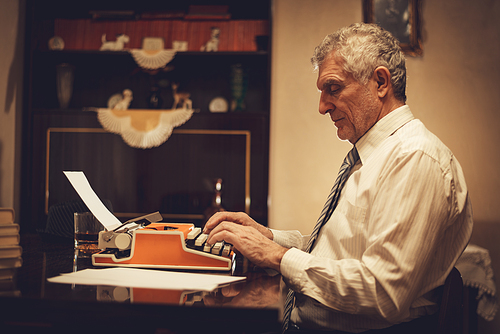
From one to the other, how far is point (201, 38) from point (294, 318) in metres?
2.35

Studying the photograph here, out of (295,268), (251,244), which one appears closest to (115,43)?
(251,244)

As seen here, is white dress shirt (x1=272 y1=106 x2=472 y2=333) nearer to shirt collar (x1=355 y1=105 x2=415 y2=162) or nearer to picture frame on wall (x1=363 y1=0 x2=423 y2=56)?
shirt collar (x1=355 y1=105 x2=415 y2=162)

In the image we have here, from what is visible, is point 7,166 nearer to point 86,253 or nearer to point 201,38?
point 201,38

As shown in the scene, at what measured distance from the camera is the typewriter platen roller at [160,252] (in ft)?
3.23

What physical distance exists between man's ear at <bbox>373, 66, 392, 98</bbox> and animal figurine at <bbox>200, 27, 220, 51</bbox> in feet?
6.23

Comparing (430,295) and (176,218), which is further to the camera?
(176,218)

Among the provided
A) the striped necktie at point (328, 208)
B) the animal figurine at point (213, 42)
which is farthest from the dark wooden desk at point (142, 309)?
the animal figurine at point (213, 42)

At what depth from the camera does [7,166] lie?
266cm

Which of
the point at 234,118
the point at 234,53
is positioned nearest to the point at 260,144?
the point at 234,118

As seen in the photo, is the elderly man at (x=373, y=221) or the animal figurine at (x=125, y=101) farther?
the animal figurine at (x=125, y=101)

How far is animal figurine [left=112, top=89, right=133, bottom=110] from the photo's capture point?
9.37 feet

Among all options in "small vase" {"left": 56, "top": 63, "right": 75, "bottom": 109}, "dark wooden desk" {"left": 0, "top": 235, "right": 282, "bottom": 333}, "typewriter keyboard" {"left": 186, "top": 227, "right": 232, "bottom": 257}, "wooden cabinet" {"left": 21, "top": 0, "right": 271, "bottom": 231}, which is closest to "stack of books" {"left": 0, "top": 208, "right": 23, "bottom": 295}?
"dark wooden desk" {"left": 0, "top": 235, "right": 282, "bottom": 333}

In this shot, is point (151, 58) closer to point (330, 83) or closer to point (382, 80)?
point (330, 83)

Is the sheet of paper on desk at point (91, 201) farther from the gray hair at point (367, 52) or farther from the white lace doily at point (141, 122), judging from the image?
the white lace doily at point (141, 122)
